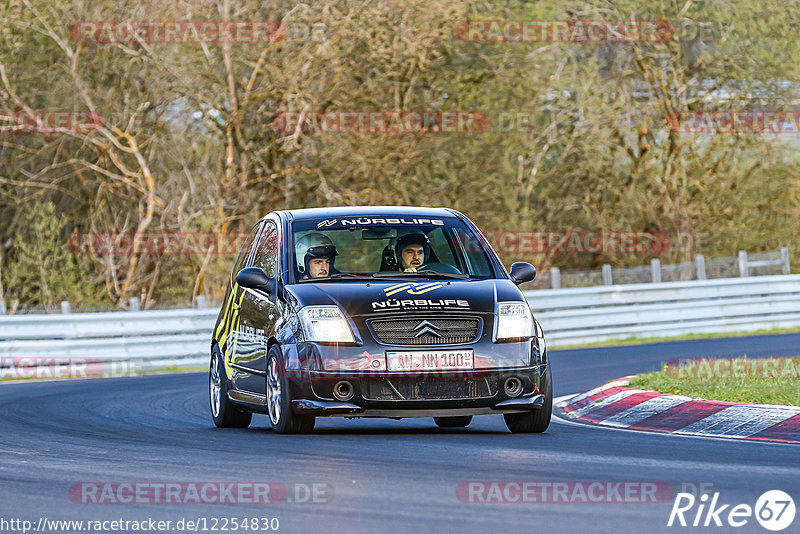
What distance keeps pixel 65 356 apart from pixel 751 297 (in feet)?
42.6

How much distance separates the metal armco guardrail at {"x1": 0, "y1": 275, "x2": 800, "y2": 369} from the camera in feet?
67.5

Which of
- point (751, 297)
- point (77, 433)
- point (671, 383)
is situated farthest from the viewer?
point (751, 297)

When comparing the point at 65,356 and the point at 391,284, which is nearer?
the point at 391,284

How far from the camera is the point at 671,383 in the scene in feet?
42.2

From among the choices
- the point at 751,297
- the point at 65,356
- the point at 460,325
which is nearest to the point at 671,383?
A: the point at 460,325

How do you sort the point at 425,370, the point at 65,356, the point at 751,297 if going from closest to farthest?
the point at 425,370 < the point at 65,356 < the point at 751,297

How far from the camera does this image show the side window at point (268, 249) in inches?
451

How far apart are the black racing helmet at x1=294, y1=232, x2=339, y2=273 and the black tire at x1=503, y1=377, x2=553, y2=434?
1.83 meters

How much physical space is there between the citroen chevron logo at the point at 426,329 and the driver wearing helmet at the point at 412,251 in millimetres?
1251

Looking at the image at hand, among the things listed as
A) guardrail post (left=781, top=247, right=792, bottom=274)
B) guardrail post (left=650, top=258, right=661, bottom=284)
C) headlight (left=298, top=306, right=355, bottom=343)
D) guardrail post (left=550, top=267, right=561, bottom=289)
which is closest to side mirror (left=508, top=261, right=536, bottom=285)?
headlight (left=298, top=306, right=355, bottom=343)

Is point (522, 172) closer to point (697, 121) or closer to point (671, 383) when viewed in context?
point (697, 121)

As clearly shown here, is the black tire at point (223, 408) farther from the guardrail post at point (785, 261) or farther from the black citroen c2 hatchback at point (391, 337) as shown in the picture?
the guardrail post at point (785, 261)

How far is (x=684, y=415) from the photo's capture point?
11016mm

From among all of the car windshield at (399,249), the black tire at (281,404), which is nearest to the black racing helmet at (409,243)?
the car windshield at (399,249)
